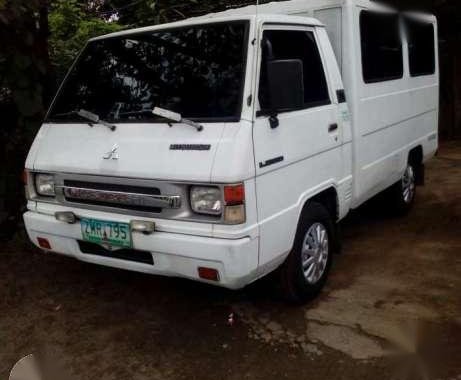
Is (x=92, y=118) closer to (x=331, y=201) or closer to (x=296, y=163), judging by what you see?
(x=296, y=163)

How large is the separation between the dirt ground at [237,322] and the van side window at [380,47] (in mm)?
1671

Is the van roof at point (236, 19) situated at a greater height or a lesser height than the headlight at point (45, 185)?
greater

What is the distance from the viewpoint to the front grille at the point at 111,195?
3.18 meters

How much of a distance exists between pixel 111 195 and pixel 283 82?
4.23ft

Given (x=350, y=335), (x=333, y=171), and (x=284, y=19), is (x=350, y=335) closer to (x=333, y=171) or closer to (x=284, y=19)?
(x=333, y=171)

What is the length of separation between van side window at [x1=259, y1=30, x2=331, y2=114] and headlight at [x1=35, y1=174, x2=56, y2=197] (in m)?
1.75

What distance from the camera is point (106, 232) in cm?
330

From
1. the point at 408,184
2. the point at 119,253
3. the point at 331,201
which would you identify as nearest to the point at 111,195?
the point at 119,253

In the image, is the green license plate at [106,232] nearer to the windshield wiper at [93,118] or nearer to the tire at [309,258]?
the windshield wiper at [93,118]

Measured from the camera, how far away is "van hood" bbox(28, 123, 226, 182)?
3.00m

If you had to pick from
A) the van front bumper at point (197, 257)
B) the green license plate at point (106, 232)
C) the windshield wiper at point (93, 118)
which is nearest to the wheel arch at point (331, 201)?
the van front bumper at point (197, 257)

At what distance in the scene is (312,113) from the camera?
3.69 m

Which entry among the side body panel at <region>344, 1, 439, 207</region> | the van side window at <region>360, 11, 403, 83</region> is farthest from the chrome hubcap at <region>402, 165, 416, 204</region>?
the van side window at <region>360, 11, 403, 83</region>

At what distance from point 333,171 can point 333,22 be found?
1.23 meters
